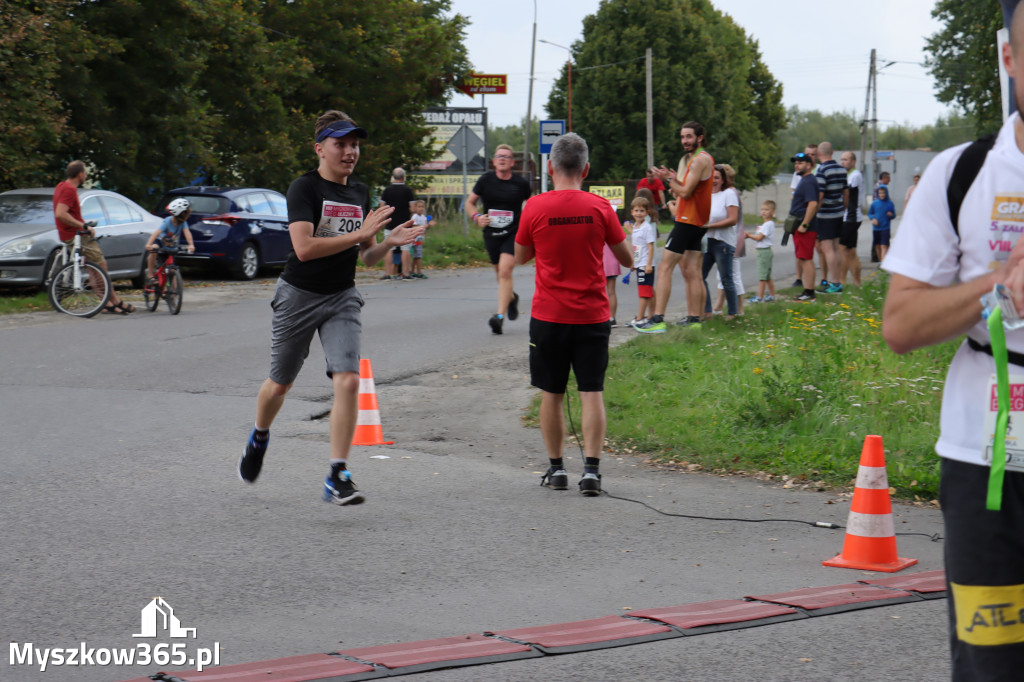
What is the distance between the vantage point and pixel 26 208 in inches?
680

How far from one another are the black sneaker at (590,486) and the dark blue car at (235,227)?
1568cm

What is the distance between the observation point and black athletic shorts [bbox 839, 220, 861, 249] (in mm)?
16719

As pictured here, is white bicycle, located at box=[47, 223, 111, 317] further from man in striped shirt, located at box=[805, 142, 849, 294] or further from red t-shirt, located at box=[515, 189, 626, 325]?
red t-shirt, located at box=[515, 189, 626, 325]

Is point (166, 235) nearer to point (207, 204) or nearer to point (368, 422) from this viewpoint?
point (207, 204)

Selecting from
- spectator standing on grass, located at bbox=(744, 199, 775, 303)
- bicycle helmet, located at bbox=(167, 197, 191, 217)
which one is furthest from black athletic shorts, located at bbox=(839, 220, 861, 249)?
bicycle helmet, located at bbox=(167, 197, 191, 217)

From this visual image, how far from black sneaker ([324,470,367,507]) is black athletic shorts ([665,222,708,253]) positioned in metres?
6.80

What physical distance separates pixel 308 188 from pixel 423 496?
71.5 inches

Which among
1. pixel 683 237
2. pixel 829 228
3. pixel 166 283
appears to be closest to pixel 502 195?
pixel 683 237

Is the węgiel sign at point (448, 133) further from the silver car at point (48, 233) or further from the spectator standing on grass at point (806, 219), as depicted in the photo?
the spectator standing on grass at point (806, 219)

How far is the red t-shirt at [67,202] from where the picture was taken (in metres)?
15.7

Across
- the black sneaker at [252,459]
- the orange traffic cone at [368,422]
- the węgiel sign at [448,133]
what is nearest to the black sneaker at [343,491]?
the black sneaker at [252,459]

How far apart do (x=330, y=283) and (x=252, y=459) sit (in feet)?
3.56

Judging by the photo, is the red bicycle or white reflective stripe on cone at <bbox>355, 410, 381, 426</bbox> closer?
white reflective stripe on cone at <bbox>355, 410, 381, 426</bbox>

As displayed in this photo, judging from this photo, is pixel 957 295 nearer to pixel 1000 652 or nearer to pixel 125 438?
pixel 1000 652
